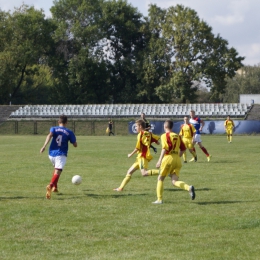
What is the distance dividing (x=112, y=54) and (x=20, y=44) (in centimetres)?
1179

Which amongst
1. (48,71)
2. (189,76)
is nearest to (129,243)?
(189,76)

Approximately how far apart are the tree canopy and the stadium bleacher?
673 cm

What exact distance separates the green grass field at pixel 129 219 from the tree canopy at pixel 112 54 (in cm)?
5049

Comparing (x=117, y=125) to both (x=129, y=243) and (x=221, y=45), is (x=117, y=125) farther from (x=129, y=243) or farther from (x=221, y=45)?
(x=129, y=243)

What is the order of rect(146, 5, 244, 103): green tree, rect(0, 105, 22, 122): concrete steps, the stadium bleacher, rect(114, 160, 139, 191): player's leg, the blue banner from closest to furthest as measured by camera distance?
rect(114, 160, 139, 191): player's leg → the blue banner → the stadium bleacher → rect(0, 105, 22, 122): concrete steps → rect(146, 5, 244, 103): green tree

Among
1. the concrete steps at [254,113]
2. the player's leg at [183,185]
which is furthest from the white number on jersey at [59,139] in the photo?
the concrete steps at [254,113]

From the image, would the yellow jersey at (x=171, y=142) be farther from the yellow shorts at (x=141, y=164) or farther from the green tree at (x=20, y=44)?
the green tree at (x=20, y=44)

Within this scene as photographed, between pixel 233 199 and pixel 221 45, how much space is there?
55765mm


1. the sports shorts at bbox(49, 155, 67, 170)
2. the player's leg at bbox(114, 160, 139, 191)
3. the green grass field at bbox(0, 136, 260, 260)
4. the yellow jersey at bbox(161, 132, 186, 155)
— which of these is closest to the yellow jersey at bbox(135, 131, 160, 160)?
the player's leg at bbox(114, 160, 139, 191)

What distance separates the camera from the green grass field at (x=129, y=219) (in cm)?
692

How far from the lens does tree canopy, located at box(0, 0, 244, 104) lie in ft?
212

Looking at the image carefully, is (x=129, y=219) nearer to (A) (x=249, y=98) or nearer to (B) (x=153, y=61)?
(B) (x=153, y=61)

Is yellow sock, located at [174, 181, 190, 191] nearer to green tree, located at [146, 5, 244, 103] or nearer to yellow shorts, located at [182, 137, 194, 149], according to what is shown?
yellow shorts, located at [182, 137, 194, 149]

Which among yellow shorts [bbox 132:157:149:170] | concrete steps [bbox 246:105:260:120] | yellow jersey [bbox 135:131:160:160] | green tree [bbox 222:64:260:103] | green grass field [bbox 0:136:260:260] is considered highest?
green tree [bbox 222:64:260:103]
